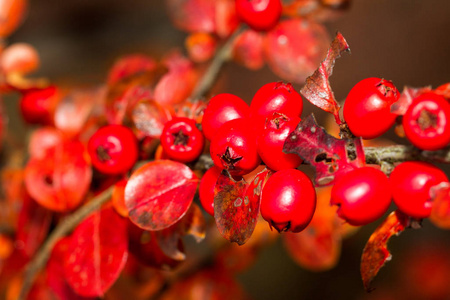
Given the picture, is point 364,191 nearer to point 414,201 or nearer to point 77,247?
point 414,201

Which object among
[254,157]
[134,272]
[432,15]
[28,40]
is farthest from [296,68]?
[28,40]

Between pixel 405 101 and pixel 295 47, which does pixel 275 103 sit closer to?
pixel 405 101

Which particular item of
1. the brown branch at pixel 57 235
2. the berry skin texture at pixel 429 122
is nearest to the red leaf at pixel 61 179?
the brown branch at pixel 57 235

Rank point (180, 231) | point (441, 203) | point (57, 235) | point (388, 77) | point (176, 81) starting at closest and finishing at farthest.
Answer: point (441, 203) < point (180, 231) < point (57, 235) < point (176, 81) < point (388, 77)

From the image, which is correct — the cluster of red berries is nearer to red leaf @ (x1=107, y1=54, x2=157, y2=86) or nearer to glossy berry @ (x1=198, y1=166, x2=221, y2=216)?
glossy berry @ (x1=198, y1=166, x2=221, y2=216)

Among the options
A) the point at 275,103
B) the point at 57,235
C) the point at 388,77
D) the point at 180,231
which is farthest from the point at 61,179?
the point at 388,77
